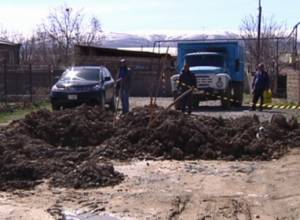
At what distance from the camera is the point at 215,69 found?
104 ft

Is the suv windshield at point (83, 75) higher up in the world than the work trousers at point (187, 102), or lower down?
higher up

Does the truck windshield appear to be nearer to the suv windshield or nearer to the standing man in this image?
the suv windshield

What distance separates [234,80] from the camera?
111 ft

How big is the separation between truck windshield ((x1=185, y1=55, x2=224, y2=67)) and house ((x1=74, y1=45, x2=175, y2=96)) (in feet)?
41.2

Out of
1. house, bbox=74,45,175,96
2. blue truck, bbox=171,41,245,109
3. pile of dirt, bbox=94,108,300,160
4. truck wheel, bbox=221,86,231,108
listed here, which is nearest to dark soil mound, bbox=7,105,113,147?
pile of dirt, bbox=94,108,300,160

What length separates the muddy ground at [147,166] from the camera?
10.5 m

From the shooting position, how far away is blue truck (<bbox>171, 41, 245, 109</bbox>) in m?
31.4

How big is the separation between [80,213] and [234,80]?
2417 cm

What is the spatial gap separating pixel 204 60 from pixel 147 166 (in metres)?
18.9

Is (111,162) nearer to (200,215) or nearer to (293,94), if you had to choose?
(200,215)

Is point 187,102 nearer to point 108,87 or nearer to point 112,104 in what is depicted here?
point 108,87

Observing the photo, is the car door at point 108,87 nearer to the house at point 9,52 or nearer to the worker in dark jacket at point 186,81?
the worker in dark jacket at point 186,81

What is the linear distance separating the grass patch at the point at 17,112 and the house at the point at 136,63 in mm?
11981

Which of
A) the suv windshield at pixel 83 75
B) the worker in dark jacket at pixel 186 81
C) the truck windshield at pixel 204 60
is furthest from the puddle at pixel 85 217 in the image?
the truck windshield at pixel 204 60
